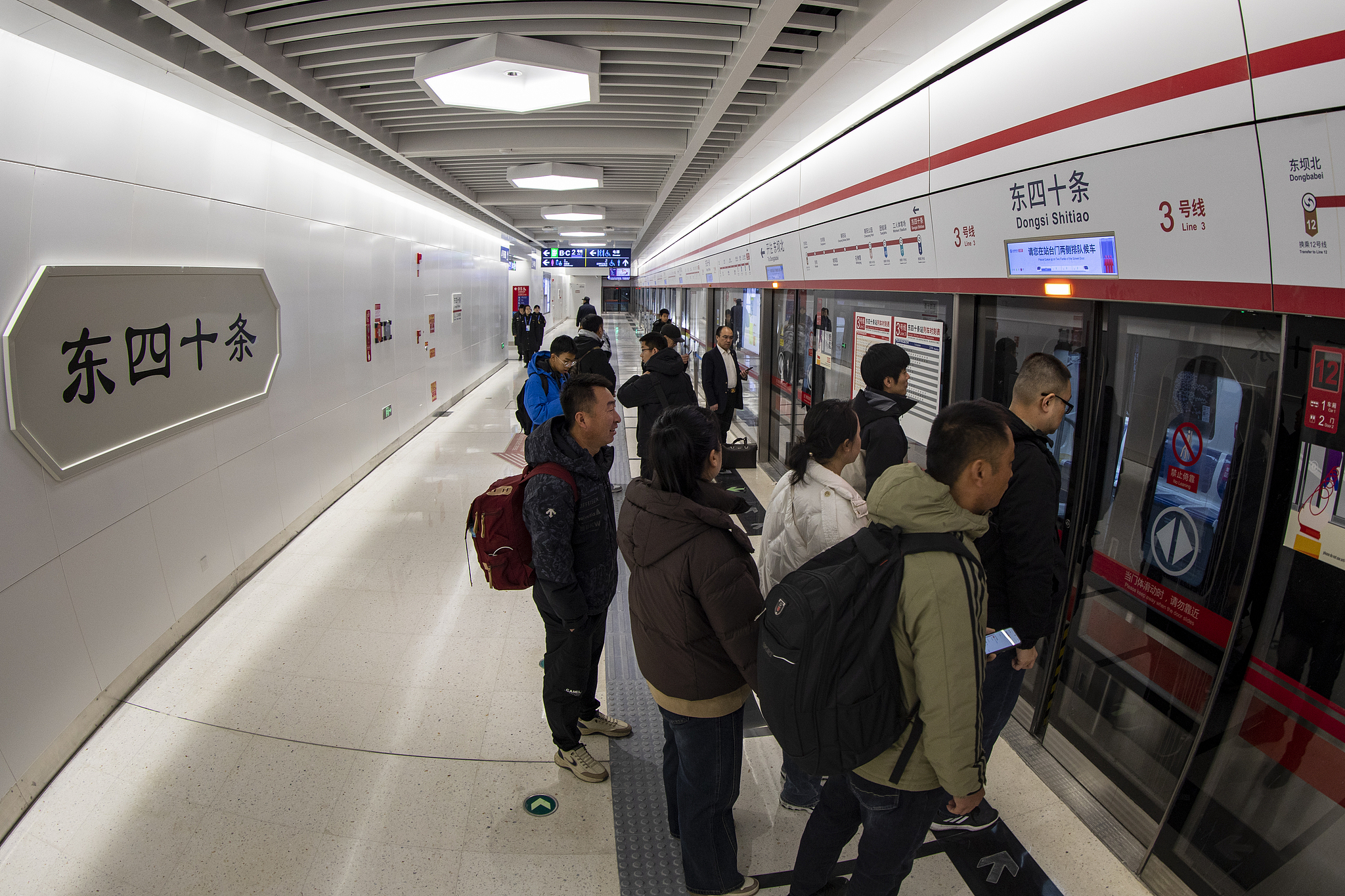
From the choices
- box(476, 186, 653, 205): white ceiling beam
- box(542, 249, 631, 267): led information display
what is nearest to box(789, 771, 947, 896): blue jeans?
box(476, 186, 653, 205): white ceiling beam

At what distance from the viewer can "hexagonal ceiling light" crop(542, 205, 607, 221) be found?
411 inches

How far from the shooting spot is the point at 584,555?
2635 millimetres

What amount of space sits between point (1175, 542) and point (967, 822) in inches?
49.4

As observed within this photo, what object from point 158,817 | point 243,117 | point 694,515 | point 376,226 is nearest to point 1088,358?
point 694,515

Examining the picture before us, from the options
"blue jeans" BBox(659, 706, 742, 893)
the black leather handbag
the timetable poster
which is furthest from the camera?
the black leather handbag

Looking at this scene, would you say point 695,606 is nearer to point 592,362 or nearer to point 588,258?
point 592,362

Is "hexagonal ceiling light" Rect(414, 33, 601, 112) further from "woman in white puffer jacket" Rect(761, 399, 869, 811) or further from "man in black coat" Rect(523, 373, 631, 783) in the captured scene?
"woman in white puffer jacket" Rect(761, 399, 869, 811)

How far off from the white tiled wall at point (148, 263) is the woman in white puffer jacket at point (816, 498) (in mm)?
2919

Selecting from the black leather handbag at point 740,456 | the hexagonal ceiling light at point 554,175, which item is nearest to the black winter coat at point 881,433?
the black leather handbag at point 740,456

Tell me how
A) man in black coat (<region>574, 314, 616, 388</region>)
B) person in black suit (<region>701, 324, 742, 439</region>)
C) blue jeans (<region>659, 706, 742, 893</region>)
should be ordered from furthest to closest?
person in black suit (<region>701, 324, 742, 439</region>), man in black coat (<region>574, 314, 616, 388</region>), blue jeans (<region>659, 706, 742, 893</region>)

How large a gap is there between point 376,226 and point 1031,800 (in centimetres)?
785

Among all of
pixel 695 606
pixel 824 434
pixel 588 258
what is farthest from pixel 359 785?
pixel 588 258

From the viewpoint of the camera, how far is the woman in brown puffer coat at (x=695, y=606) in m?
1.89

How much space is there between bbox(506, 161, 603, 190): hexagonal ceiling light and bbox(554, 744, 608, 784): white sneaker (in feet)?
17.1
